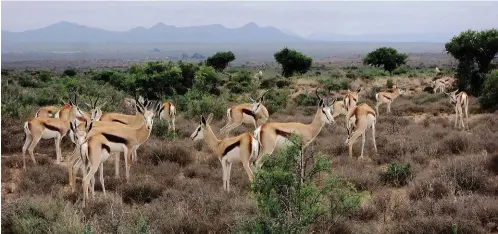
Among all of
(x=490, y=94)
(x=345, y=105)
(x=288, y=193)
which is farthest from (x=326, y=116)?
(x=490, y=94)

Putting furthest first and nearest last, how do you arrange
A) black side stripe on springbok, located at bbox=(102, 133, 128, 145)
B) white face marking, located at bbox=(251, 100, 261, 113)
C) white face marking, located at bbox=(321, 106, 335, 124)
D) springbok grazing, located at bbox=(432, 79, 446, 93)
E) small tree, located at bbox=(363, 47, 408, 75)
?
1. small tree, located at bbox=(363, 47, 408, 75)
2. springbok grazing, located at bbox=(432, 79, 446, 93)
3. white face marking, located at bbox=(251, 100, 261, 113)
4. white face marking, located at bbox=(321, 106, 335, 124)
5. black side stripe on springbok, located at bbox=(102, 133, 128, 145)

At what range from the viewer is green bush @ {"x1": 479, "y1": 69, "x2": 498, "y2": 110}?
20391 millimetres

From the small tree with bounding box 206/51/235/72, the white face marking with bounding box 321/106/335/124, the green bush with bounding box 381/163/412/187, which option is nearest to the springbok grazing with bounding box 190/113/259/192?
the white face marking with bounding box 321/106/335/124

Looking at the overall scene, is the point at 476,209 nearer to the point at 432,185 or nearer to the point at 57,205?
the point at 432,185

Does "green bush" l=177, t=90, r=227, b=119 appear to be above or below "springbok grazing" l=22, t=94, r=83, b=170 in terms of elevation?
below

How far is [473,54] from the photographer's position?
90.3 ft

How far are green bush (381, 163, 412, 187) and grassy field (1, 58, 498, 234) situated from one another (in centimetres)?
3

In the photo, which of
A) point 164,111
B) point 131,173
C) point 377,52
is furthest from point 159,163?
point 377,52

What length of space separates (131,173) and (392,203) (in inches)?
225

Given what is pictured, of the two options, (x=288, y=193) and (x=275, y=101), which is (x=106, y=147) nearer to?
(x=288, y=193)

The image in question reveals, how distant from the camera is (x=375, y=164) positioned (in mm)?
12172

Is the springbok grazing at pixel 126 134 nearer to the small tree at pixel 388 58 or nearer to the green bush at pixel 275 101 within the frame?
the green bush at pixel 275 101

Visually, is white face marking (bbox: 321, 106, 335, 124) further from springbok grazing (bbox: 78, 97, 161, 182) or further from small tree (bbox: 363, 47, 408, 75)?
small tree (bbox: 363, 47, 408, 75)

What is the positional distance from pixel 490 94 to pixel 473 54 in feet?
26.0
